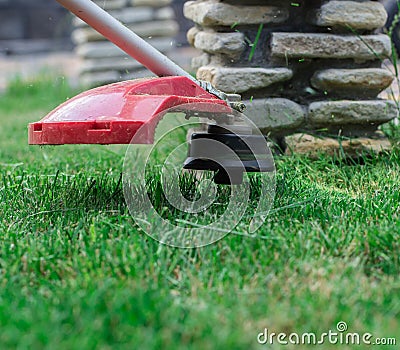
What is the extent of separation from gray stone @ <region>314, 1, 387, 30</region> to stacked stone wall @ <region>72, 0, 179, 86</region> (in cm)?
394

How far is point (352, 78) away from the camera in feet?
8.30

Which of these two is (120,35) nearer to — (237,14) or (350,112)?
(237,14)

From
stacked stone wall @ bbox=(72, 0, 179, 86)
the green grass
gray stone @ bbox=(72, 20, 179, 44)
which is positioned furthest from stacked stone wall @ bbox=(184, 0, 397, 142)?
gray stone @ bbox=(72, 20, 179, 44)

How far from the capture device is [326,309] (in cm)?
129

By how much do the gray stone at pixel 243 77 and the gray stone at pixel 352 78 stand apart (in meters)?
0.13

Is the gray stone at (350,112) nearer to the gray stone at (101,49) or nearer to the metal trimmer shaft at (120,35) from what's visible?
the metal trimmer shaft at (120,35)

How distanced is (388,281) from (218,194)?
29.0 inches

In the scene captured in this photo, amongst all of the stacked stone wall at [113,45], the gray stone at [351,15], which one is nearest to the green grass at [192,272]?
the gray stone at [351,15]

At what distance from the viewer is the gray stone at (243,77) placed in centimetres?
245

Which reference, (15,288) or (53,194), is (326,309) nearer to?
(15,288)

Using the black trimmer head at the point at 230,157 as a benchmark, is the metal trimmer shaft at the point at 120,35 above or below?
above

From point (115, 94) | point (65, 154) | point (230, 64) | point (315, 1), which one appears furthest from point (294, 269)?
point (65, 154)

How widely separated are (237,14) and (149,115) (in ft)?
2.89

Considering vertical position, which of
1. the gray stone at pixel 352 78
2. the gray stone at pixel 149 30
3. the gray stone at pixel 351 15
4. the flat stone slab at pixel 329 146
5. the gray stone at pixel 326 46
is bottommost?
the flat stone slab at pixel 329 146
